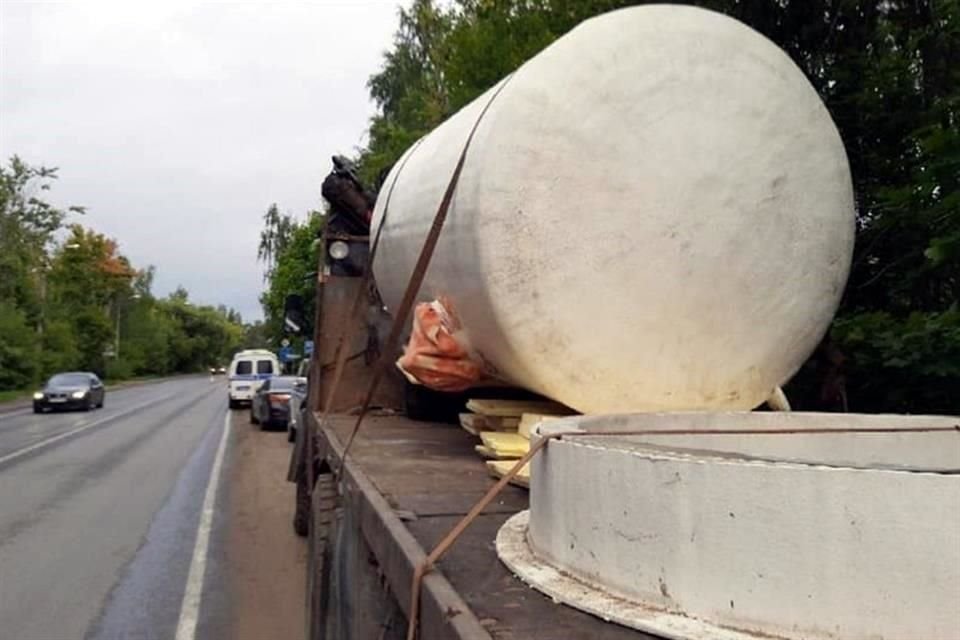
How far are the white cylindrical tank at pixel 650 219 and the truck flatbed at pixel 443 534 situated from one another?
2.03 feet

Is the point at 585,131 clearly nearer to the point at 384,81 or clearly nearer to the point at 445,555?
the point at 445,555

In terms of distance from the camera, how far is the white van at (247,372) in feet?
Answer: 119

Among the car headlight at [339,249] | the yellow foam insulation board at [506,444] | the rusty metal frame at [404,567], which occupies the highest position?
the car headlight at [339,249]

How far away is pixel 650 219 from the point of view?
3891mm

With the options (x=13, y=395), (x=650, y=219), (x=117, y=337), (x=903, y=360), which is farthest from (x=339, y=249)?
(x=117, y=337)

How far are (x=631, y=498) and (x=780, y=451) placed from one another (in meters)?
1.26

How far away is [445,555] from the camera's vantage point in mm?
2768

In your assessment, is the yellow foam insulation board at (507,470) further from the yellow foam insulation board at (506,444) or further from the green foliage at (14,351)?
the green foliage at (14,351)

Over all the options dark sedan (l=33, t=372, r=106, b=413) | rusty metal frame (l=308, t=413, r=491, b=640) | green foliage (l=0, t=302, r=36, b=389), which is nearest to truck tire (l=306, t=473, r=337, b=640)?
rusty metal frame (l=308, t=413, r=491, b=640)

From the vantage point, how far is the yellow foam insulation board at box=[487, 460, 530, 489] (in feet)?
12.2

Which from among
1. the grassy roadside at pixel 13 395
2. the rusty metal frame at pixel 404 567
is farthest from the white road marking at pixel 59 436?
the rusty metal frame at pixel 404 567

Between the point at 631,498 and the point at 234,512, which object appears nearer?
the point at 631,498

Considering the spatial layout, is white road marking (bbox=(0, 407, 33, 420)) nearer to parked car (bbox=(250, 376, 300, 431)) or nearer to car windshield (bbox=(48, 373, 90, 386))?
car windshield (bbox=(48, 373, 90, 386))

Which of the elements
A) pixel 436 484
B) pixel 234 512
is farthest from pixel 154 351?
pixel 436 484
